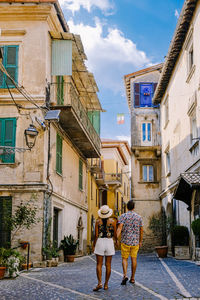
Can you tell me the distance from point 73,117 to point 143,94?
11920 mm

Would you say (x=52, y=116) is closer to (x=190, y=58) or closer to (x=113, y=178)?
(x=190, y=58)

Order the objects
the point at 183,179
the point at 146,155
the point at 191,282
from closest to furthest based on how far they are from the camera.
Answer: the point at 191,282, the point at 183,179, the point at 146,155

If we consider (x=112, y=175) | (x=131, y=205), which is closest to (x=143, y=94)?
(x=112, y=175)

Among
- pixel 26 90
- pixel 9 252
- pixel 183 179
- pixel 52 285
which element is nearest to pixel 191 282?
pixel 52 285

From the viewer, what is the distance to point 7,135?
16391 millimetres

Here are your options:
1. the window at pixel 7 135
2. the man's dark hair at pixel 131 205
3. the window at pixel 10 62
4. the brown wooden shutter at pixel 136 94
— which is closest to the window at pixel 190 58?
the window at pixel 10 62

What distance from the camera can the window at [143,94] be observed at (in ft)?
95.2

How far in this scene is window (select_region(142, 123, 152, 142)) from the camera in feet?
93.7

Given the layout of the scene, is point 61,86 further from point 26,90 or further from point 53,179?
point 53,179

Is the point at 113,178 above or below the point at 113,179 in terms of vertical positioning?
above

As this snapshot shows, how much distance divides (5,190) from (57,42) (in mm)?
6405

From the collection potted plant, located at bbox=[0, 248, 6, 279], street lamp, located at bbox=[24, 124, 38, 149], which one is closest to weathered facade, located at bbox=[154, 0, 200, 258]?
street lamp, located at bbox=[24, 124, 38, 149]

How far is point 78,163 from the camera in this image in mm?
24406

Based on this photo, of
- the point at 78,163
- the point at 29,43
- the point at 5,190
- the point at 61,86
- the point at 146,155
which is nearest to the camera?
the point at 5,190
